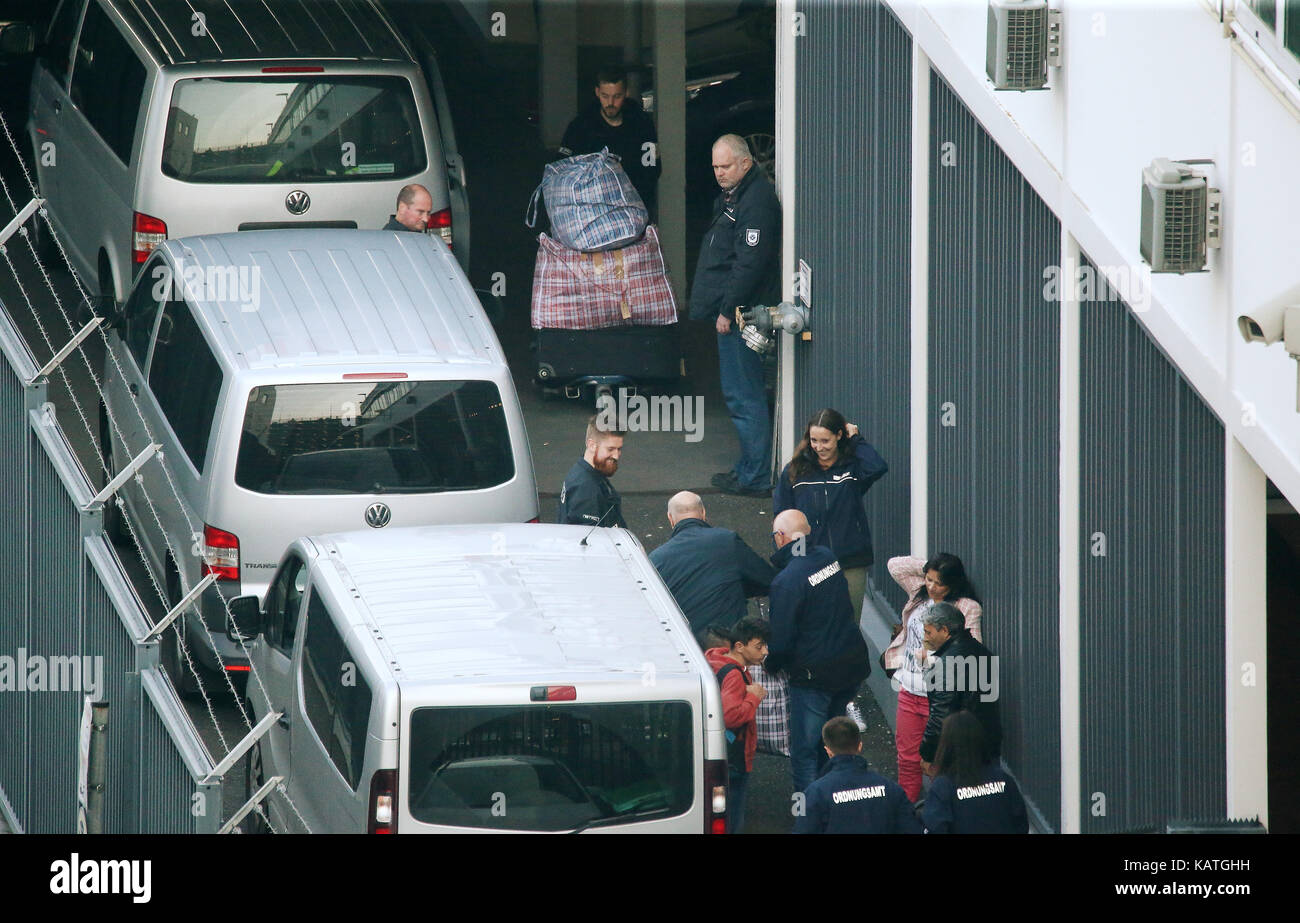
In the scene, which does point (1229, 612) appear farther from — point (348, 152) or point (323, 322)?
point (348, 152)

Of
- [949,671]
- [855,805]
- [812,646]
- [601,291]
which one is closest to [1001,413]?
[949,671]

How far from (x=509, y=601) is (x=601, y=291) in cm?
673

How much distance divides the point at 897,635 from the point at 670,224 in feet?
21.2

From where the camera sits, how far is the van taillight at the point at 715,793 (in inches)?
292

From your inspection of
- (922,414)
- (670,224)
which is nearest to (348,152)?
(670,224)

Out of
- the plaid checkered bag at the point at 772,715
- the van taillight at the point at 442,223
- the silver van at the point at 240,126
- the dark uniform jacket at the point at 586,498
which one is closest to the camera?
the plaid checkered bag at the point at 772,715

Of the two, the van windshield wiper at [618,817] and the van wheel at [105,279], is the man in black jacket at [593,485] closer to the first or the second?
the van windshield wiper at [618,817]

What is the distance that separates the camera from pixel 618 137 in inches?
589

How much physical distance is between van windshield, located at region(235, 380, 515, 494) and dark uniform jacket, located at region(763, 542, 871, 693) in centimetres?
173

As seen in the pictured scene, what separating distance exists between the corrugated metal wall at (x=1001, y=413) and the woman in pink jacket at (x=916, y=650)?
0.53 feet

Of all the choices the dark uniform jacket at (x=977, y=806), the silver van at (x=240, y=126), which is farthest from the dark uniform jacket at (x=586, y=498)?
the silver van at (x=240, y=126)

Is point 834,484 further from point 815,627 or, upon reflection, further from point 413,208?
point 413,208

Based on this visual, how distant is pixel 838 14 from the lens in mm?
12445

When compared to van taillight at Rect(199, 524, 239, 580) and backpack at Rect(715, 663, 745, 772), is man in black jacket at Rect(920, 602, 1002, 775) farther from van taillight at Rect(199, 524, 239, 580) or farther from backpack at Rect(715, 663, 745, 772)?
van taillight at Rect(199, 524, 239, 580)
